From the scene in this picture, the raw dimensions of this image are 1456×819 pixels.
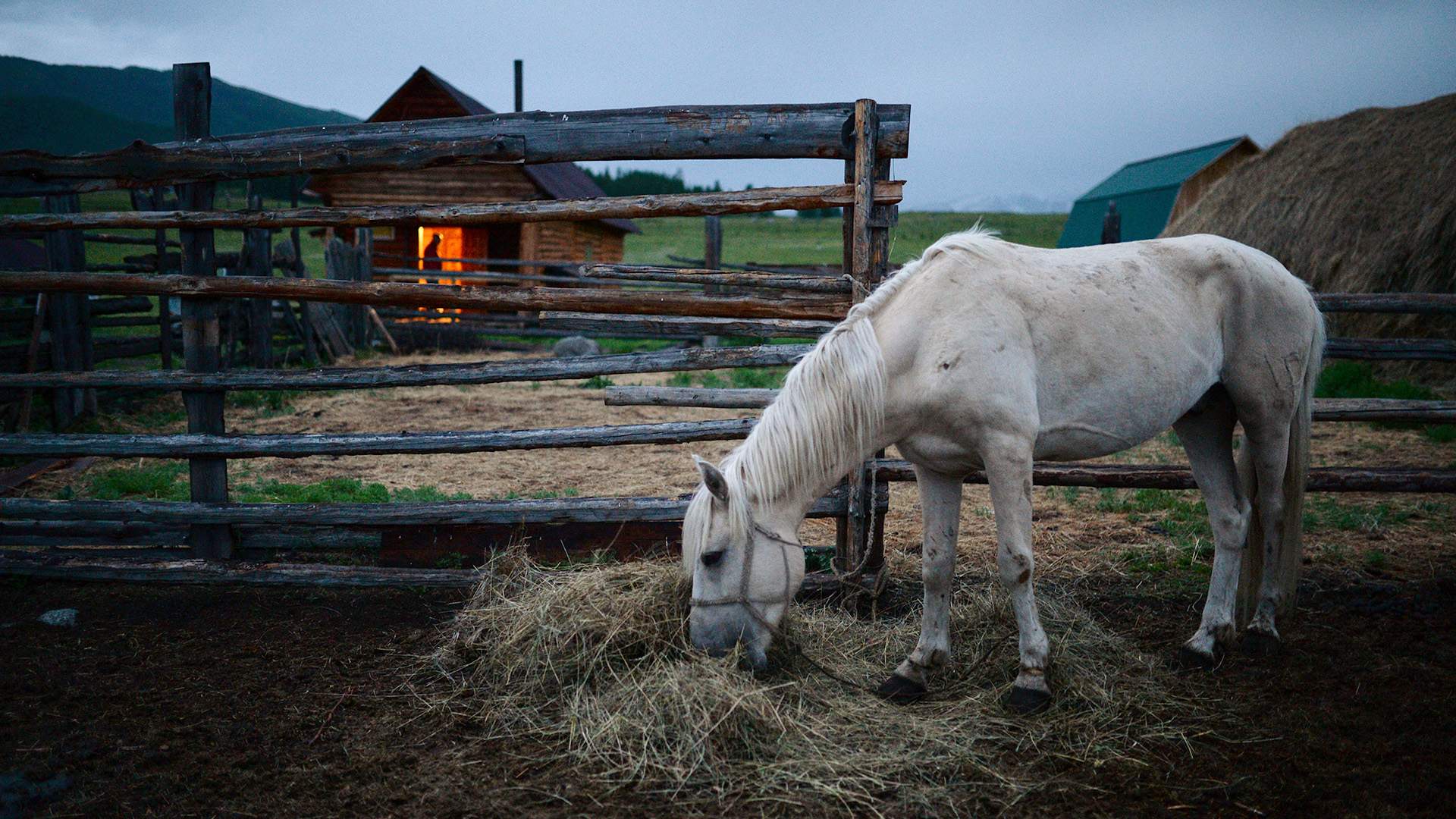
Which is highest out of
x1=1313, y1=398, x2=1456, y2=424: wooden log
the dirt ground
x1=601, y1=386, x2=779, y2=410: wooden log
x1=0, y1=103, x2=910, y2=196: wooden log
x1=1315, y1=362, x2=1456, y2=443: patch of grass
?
x1=0, y1=103, x2=910, y2=196: wooden log

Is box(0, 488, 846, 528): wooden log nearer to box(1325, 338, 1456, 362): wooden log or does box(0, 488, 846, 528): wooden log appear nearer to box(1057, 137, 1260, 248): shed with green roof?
box(1325, 338, 1456, 362): wooden log

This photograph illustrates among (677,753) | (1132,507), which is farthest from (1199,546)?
(677,753)

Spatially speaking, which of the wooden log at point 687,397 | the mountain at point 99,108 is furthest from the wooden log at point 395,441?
the mountain at point 99,108

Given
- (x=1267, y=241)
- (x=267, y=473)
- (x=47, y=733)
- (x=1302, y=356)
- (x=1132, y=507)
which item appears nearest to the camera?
(x=47, y=733)

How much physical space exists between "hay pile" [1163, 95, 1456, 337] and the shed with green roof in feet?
21.3

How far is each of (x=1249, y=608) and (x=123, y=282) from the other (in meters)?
5.92

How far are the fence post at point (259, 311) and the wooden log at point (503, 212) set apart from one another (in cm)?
638

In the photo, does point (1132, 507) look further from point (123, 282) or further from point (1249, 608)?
point (123, 282)

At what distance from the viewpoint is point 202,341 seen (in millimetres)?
4266

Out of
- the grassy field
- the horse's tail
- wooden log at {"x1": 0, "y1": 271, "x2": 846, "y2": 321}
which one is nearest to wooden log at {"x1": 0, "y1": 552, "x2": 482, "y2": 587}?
wooden log at {"x1": 0, "y1": 271, "x2": 846, "y2": 321}

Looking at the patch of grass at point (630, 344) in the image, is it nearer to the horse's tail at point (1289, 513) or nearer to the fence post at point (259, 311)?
the fence post at point (259, 311)

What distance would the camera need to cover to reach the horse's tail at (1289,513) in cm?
351

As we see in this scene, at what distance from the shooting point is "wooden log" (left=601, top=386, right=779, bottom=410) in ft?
13.5

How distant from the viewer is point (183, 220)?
409 centimetres
